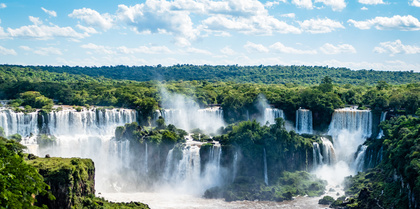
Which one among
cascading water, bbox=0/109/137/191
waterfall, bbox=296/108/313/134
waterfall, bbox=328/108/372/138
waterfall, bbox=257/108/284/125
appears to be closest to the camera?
cascading water, bbox=0/109/137/191

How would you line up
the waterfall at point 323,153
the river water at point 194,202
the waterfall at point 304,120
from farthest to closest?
the waterfall at point 304,120, the waterfall at point 323,153, the river water at point 194,202

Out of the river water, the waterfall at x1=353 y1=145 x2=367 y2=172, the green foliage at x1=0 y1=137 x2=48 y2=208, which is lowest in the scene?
the river water

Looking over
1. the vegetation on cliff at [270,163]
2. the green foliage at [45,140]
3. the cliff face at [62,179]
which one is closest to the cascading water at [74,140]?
the green foliage at [45,140]

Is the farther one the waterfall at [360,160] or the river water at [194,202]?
the waterfall at [360,160]

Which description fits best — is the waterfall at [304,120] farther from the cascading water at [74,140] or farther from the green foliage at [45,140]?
the green foliage at [45,140]

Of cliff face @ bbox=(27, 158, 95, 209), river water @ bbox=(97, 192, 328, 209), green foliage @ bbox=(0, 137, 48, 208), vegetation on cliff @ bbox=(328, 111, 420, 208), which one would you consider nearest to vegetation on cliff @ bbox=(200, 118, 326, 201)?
river water @ bbox=(97, 192, 328, 209)

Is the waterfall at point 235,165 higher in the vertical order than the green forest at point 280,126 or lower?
lower

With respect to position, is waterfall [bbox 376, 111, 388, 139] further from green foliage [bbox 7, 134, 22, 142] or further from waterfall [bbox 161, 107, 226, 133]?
green foliage [bbox 7, 134, 22, 142]
